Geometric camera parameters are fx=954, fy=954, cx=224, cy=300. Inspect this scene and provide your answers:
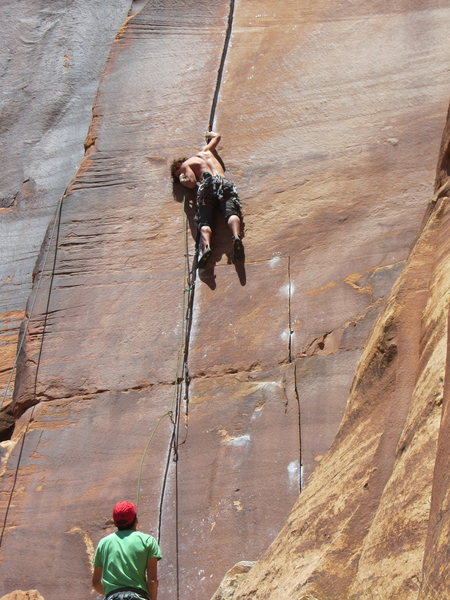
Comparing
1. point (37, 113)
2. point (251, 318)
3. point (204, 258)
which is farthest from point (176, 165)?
point (37, 113)

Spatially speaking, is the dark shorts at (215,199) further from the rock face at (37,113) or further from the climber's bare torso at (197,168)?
the rock face at (37,113)

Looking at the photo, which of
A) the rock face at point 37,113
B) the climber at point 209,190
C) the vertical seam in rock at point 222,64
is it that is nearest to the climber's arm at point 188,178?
the climber at point 209,190

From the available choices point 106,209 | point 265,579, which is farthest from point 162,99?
point 265,579

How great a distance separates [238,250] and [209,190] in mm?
760

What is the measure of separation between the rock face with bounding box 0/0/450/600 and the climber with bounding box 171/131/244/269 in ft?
0.58

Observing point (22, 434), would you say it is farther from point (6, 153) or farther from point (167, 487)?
point (6, 153)

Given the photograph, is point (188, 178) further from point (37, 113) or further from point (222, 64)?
point (37, 113)

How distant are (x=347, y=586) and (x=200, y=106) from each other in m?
7.15

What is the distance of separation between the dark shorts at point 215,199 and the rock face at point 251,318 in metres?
0.20

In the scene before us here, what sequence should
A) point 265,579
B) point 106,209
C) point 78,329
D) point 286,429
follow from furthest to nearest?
point 106,209, point 78,329, point 286,429, point 265,579

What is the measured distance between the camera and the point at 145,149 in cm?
966

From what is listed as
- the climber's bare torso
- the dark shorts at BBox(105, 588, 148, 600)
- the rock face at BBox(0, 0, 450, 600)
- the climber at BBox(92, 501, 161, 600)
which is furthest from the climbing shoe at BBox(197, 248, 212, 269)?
the dark shorts at BBox(105, 588, 148, 600)

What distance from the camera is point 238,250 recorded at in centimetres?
811

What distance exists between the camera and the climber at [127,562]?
5.19 metres
